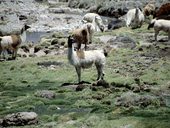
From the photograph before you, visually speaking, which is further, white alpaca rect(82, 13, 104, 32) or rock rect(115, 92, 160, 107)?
white alpaca rect(82, 13, 104, 32)

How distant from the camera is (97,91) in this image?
22594 millimetres

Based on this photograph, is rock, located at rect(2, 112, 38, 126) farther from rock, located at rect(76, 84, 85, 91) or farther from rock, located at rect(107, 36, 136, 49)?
rock, located at rect(107, 36, 136, 49)

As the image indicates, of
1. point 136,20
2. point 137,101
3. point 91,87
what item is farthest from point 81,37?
point 137,101

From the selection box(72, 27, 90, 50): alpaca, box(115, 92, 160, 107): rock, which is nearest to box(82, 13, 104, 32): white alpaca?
box(72, 27, 90, 50): alpaca

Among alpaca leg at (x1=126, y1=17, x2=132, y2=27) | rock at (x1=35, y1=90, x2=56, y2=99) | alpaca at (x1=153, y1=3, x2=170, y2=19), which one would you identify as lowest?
alpaca leg at (x1=126, y1=17, x2=132, y2=27)

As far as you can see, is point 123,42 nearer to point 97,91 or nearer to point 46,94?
point 97,91

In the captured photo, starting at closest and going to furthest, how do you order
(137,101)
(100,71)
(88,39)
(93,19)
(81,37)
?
(137,101), (100,71), (81,37), (88,39), (93,19)

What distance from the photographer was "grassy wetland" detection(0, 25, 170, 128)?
59.3 ft

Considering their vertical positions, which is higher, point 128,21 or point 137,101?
point 137,101

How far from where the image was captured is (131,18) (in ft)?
157

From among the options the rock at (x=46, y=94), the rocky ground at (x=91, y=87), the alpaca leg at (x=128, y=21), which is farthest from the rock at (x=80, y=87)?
the alpaca leg at (x=128, y=21)

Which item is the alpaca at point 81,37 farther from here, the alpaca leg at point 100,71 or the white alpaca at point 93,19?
the alpaca leg at point 100,71

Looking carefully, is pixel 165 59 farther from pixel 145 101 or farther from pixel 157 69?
pixel 145 101

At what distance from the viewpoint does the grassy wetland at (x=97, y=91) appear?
712 inches
